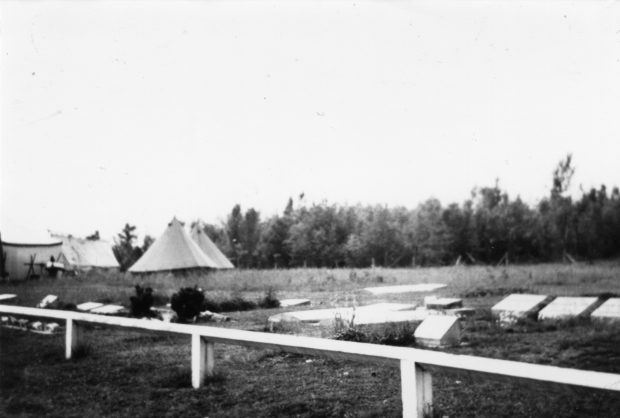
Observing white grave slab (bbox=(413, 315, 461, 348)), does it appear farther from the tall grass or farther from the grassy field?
the tall grass

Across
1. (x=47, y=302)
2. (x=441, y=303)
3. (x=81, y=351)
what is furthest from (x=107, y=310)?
(x=441, y=303)

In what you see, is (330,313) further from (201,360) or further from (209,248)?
(209,248)

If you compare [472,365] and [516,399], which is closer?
[472,365]

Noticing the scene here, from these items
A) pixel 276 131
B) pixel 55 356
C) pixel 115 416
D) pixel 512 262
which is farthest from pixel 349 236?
pixel 115 416

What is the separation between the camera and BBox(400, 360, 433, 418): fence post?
2.82 metres

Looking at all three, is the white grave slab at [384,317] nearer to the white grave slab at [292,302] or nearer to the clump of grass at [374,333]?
the clump of grass at [374,333]

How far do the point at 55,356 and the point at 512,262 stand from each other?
6.76 m

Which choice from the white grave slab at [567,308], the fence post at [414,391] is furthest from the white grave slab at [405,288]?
the fence post at [414,391]

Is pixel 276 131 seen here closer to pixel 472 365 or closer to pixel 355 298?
pixel 355 298

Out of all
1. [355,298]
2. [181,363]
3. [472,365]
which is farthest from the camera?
[355,298]

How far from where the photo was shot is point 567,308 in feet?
23.0

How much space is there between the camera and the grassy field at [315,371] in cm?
357

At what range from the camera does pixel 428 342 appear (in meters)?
5.52

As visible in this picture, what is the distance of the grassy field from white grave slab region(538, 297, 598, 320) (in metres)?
0.24
